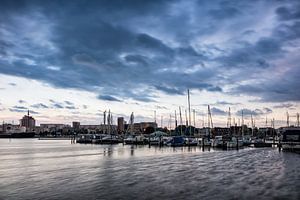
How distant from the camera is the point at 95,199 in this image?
27.8 m

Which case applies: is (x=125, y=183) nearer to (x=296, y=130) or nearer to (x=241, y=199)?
(x=241, y=199)

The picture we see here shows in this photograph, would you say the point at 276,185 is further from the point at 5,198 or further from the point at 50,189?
the point at 5,198

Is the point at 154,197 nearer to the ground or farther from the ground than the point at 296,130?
nearer to the ground

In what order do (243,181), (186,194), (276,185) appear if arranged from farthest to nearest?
(243,181) → (276,185) → (186,194)

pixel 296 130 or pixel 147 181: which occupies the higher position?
pixel 296 130

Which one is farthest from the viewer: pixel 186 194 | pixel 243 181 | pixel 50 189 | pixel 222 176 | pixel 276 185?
pixel 222 176

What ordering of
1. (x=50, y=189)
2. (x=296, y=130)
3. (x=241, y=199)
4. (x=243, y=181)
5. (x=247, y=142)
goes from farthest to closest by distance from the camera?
1. (x=247, y=142)
2. (x=296, y=130)
3. (x=243, y=181)
4. (x=50, y=189)
5. (x=241, y=199)

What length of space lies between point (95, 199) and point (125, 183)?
8322mm

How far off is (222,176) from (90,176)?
15.7 metres

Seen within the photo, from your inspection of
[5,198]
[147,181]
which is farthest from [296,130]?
[5,198]

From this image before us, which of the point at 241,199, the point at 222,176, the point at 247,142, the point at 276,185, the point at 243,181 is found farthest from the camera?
the point at 247,142

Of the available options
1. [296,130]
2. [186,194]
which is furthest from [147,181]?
[296,130]

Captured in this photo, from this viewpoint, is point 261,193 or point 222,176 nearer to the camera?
point 261,193

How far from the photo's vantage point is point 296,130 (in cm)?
8444
